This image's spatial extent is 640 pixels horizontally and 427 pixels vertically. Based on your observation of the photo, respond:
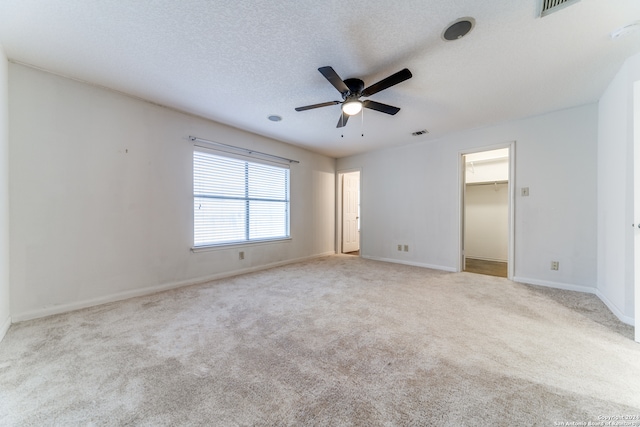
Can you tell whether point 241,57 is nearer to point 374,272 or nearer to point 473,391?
point 473,391

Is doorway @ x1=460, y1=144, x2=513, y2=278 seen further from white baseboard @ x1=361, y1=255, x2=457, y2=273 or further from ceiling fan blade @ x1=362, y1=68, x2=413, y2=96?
ceiling fan blade @ x1=362, y1=68, x2=413, y2=96

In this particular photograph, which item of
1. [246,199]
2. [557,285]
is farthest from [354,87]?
[557,285]

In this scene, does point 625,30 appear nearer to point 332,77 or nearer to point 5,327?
point 332,77

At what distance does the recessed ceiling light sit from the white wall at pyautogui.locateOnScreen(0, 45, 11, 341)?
5004mm

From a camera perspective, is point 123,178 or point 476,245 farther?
point 476,245

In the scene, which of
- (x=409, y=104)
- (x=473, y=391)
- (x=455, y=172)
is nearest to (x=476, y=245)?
(x=455, y=172)

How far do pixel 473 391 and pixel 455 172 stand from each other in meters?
3.69

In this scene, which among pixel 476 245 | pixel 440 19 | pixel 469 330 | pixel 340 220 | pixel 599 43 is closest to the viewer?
pixel 440 19

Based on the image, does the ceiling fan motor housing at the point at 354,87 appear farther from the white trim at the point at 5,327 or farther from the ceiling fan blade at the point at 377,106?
the white trim at the point at 5,327

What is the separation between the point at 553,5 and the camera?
1.60m

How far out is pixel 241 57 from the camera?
217 cm

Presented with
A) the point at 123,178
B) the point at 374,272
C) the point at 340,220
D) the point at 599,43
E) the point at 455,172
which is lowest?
the point at 374,272

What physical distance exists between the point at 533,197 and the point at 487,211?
2.06 metres

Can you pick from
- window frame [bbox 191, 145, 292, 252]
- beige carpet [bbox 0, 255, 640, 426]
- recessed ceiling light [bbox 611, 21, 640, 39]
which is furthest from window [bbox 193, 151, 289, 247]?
recessed ceiling light [bbox 611, 21, 640, 39]
